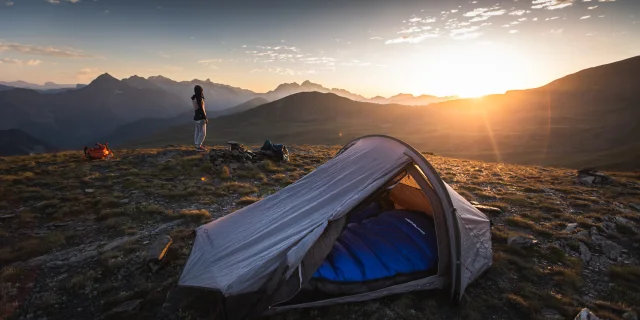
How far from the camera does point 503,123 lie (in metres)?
104

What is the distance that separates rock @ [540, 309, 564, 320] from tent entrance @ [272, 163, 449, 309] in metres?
1.81

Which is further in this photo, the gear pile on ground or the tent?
the gear pile on ground

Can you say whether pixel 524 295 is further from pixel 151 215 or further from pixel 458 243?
pixel 151 215

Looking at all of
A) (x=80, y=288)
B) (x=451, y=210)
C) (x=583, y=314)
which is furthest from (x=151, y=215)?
(x=583, y=314)

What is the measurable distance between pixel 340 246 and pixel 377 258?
77 cm

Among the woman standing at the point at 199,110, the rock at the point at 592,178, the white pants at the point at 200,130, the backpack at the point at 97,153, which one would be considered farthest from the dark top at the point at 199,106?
the rock at the point at 592,178

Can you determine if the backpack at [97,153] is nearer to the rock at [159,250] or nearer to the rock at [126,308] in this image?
the rock at [159,250]

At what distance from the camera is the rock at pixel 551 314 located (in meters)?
5.27

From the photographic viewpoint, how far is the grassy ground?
544 centimetres

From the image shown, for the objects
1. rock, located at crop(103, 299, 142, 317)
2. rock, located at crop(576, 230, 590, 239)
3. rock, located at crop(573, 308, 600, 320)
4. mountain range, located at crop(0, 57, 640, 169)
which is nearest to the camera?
rock, located at crop(573, 308, 600, 320)

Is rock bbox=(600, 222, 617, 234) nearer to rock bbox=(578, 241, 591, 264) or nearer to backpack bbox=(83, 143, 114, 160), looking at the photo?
rock bbox=(578, 241, 591, 264)

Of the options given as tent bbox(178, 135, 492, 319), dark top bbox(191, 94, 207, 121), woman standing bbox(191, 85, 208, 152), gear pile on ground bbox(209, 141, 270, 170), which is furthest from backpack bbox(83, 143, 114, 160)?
tent bbox(178, 135, 492, 319)

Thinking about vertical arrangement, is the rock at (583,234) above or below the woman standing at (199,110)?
below

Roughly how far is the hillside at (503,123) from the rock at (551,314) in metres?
52.6
